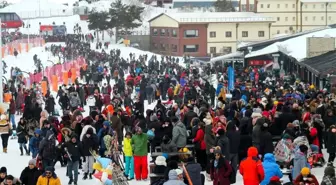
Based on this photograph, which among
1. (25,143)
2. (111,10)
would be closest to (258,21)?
(111,10)

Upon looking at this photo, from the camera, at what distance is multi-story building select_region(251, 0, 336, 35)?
85.6 m

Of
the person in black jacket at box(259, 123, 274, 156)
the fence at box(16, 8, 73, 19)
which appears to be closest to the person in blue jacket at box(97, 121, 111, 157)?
the person in black jacket at box(259, 123, 274, 156)

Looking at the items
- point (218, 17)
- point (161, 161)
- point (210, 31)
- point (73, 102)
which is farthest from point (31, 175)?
point (218, 17)

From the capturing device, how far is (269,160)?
47.0 ft

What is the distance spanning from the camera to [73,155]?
58.4 ft

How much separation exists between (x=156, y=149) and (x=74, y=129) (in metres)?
2.26

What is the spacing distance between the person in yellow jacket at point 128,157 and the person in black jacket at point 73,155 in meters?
0.98

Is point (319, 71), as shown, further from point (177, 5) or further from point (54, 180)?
point (177, 5)

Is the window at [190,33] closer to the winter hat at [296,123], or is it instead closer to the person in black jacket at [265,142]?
the winter hat at [296,123]

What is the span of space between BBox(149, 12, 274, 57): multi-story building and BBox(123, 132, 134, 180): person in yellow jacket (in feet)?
204

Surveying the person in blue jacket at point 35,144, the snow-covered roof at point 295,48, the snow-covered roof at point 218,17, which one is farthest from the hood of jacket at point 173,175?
the snow-covered roof at point 218,17

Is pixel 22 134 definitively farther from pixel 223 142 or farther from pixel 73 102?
pixel 73 102

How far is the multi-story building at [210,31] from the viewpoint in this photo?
3199 inches

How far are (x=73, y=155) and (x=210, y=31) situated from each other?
64984mm
